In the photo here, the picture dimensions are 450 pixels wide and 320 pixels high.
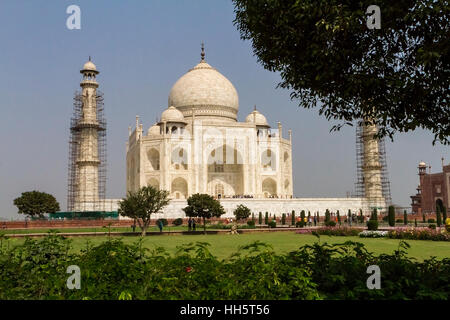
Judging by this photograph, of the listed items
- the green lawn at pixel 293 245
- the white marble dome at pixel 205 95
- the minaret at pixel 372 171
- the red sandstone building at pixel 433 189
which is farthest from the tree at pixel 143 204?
the red sandstone building at pixel 433 189

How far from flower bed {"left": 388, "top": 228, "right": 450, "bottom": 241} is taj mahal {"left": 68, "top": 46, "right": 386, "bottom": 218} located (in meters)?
19.9

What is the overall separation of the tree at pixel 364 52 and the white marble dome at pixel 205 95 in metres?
38.0

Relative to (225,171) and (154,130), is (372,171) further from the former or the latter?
(154,130)

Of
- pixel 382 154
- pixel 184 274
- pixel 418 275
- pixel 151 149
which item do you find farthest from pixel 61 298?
pixel 382 154

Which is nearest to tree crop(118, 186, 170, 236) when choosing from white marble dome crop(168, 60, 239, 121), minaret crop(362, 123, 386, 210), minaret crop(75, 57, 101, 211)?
minaret crop(75, 57, 101, 211)

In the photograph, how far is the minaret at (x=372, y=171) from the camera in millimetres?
40219

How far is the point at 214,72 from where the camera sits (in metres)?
46.4

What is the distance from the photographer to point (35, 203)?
31781 mm

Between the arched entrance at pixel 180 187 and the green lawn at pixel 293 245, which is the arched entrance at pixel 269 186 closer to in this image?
the arched entrance at pixel 180 187

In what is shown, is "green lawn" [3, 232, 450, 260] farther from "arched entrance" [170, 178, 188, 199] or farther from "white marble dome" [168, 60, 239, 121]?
"white marble dome" [168, 60, 239, 121]

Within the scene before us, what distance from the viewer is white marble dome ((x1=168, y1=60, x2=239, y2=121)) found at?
44.0 meters

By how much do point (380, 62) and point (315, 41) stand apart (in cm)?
84

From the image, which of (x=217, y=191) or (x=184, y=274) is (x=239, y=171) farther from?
(x=184, y=274)

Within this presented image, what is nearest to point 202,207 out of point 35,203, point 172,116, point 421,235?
point 421,235
